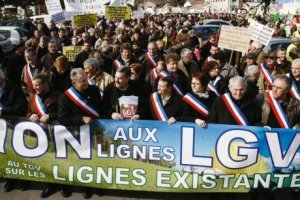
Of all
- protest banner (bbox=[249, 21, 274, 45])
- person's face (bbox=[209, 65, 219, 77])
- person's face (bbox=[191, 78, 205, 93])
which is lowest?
person's face (bbox=[209, 65, 219, 77])

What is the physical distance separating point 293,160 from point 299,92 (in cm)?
151

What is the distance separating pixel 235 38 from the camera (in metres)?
8.28

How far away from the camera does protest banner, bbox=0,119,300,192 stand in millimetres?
5156

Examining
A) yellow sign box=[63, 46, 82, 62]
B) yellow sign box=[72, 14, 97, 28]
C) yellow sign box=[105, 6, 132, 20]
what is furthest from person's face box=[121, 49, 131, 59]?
yellow sign box=[105, 6, 132, 20]

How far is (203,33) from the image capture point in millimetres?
21188

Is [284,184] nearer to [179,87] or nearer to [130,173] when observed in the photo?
[130,173]

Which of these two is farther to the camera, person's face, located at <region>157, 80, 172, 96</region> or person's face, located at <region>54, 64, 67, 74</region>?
person's face, located at <region>54, 64, 67, 74</region>

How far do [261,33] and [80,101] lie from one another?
5145 millimetres

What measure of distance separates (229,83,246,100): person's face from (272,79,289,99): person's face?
15.7 inches

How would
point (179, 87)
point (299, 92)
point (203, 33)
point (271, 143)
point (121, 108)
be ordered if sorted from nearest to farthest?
1. point (271, 143)
2. point (121, 108)
3. point (299, 92)
4. point (179, 87)
5. point (203, 33)

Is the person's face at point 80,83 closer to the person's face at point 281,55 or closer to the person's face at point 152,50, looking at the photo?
the person's face at point 152,50

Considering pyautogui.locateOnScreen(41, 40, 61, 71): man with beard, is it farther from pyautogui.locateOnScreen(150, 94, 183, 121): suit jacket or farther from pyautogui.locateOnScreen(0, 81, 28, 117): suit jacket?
pyautogui.locateOnScreen(150, 94, 183, 121): suit jacket

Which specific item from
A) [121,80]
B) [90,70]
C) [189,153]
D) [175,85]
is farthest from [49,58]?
[189,153]

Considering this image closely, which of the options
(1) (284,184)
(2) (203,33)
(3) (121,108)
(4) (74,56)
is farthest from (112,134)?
(2) (203,33)
